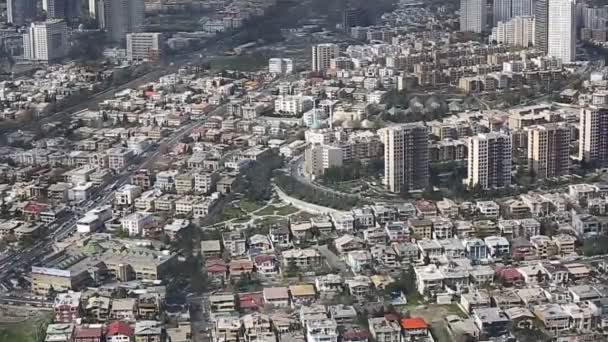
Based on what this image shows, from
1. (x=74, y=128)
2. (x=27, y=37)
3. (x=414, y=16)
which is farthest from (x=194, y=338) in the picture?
(x=414, y=16)

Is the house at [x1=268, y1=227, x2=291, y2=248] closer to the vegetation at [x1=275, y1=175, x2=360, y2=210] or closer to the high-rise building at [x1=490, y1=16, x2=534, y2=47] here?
the vegetation at [x1=275, y1=175, x2=360, y2=210]

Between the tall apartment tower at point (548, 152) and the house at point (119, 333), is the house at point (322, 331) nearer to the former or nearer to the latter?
the house at point (119, 333)

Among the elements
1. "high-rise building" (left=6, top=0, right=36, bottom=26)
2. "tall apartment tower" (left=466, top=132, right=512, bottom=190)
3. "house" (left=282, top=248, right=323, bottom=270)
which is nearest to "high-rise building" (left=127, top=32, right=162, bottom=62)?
"high-rise building" (left=6, top=0, right=36, bottom=26)

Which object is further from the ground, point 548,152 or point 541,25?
point 541,25

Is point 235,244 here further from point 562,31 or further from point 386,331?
point 562,31

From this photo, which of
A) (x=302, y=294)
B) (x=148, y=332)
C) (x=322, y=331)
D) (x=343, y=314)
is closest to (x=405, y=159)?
(x=302, y=294)

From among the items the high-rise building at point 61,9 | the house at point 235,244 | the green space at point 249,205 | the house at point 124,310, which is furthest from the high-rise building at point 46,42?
the house at point 124,310
